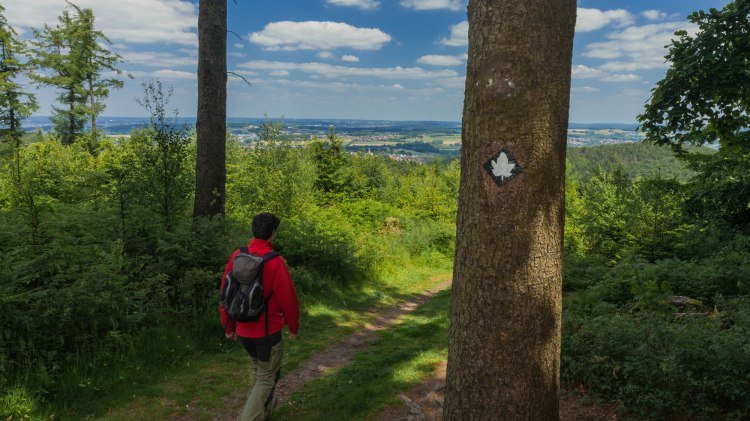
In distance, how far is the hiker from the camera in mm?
3766

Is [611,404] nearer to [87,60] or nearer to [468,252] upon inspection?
[468,252]

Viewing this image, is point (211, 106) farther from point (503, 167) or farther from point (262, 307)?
point (503, 167)

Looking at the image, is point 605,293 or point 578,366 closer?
point 578,366

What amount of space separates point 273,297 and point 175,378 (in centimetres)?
241

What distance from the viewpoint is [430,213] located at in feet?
75.3

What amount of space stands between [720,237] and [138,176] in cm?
1119

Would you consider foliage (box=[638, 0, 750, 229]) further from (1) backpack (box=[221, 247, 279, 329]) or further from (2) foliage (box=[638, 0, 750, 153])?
(1) backpack (box=[221, 247, 279, 329])

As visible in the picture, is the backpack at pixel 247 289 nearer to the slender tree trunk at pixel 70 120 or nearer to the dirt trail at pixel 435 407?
the dirt trail at pixel 435 407

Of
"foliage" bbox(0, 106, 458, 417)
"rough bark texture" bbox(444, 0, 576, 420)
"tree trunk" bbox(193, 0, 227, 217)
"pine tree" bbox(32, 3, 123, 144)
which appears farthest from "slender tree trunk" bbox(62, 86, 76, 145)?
"rough bark texture" bbox(444, 0, 576, 420)

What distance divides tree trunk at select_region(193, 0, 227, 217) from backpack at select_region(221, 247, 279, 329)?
4.63 meters

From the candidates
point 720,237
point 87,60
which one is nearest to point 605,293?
point 720,237

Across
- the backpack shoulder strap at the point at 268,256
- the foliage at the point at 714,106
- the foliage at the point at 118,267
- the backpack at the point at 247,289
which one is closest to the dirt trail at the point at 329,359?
the foliage at the point at 118,267

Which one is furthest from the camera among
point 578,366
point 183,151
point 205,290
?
point 183,151

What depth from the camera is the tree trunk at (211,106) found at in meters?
7.77
